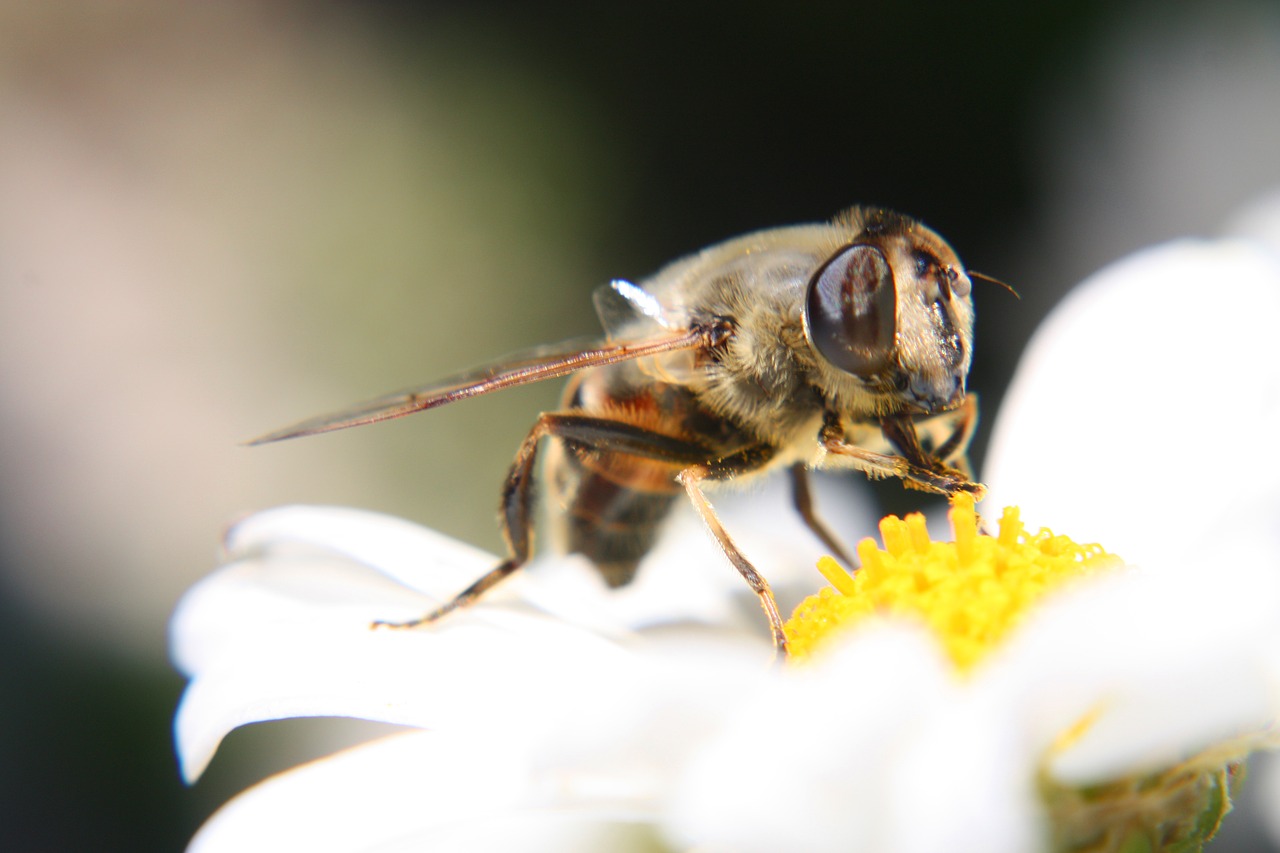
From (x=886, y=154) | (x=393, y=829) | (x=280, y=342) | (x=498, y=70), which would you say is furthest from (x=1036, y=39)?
(x=393, y=829)

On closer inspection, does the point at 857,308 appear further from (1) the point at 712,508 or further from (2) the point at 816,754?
(2) the point at 816,754

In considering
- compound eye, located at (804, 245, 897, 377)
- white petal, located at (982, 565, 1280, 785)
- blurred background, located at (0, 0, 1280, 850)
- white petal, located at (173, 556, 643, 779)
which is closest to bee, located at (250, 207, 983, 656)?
compound eye, located at (804, 245, 897, 377)

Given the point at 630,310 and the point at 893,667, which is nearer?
the point at 893,667

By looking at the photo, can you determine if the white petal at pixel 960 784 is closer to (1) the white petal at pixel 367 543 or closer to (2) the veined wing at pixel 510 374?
(2) the veined wing at pixel 510 374

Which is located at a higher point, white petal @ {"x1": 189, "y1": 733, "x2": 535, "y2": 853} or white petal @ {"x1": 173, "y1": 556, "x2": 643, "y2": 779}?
white petal @ {"x1": 173, "y1": 556, "x2": 643, "y2": 779}

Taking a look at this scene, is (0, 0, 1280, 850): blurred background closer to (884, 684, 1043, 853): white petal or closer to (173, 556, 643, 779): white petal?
(173, 556, 643, 779): white petal

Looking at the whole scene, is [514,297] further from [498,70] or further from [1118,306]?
[1118,306]

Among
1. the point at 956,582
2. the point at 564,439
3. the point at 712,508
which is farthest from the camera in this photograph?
the point at 564,439

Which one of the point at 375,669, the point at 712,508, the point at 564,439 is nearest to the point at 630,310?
the point at 564,439
